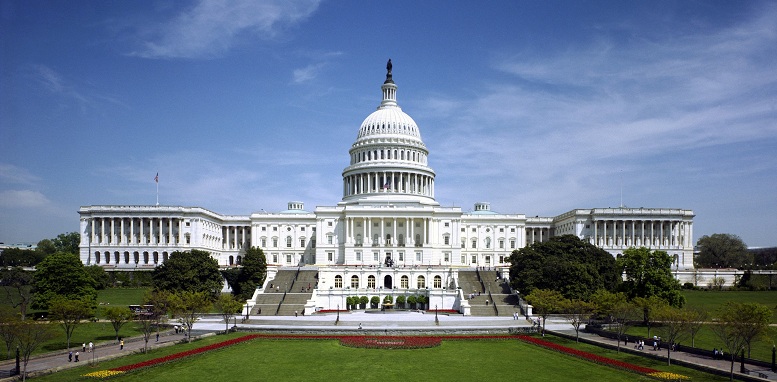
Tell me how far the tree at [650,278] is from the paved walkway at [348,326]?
29.9 feet

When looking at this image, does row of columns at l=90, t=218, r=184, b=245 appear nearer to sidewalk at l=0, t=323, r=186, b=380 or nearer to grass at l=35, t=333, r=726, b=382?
sidewalk at l=0, t=323, r=186, b=380

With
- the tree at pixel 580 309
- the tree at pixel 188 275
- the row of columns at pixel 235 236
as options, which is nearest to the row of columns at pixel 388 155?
the row of columns at pixel 235 236

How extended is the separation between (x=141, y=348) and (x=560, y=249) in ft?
203

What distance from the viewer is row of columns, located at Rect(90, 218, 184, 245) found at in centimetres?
13050

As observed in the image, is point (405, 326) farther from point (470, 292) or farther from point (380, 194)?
point (380, 194)

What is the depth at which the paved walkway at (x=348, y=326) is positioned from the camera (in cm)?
4416

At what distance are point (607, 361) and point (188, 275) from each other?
5656 cm

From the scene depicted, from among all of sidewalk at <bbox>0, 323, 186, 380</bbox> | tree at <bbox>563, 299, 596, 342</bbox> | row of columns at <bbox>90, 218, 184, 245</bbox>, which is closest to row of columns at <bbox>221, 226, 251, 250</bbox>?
row of columns at <bbox>90, 218, 184, 245</bbox>

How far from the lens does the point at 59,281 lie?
71500mm

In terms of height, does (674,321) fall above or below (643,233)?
below

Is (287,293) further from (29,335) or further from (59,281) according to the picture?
(29,335)

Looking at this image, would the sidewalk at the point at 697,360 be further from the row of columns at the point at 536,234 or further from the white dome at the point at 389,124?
the row of columns at the point at 536,234

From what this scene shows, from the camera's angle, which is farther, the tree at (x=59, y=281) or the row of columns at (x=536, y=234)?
the row of columns at (x=536, y=234)

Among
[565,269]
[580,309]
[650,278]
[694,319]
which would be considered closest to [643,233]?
[565,269]
